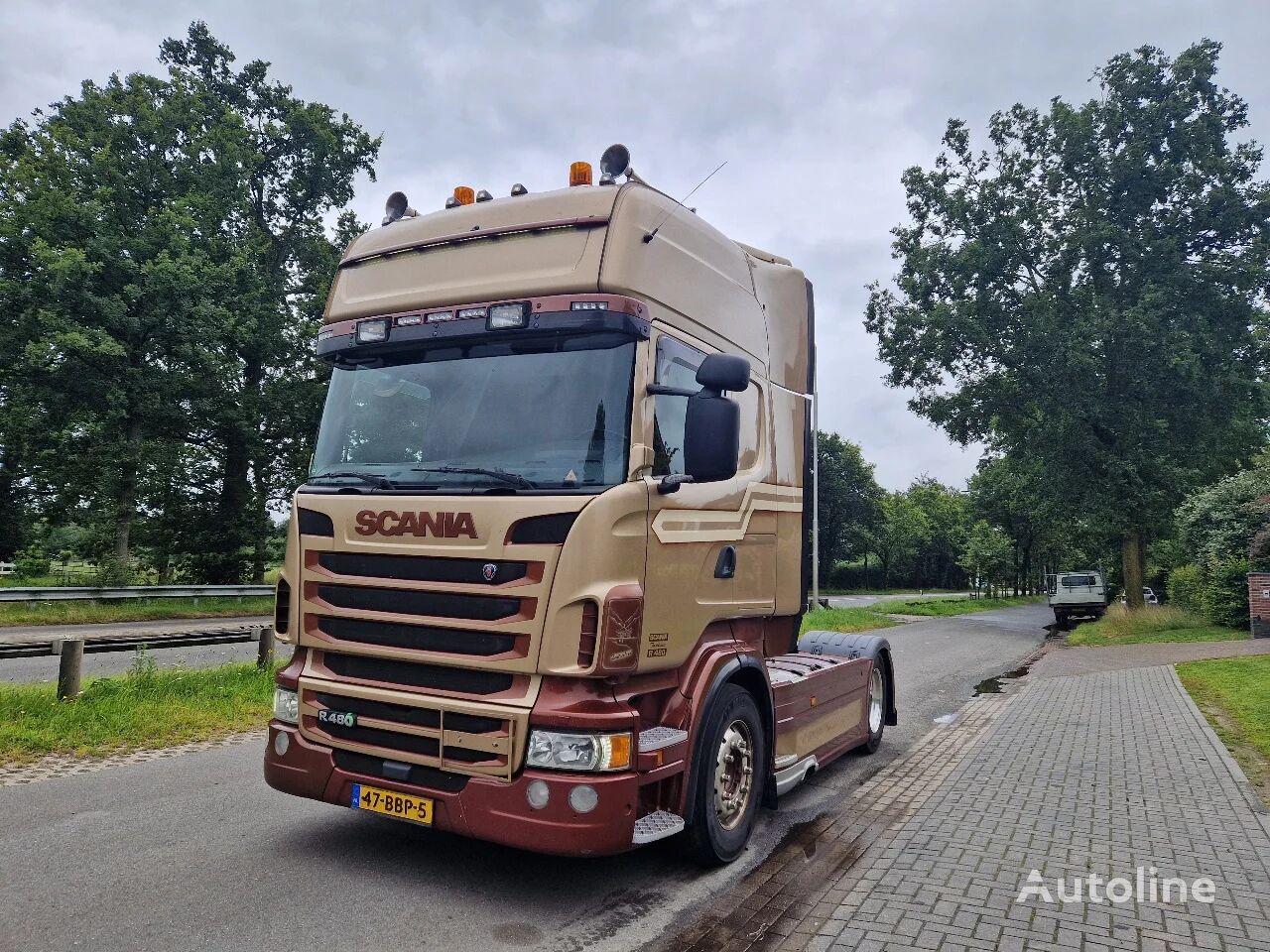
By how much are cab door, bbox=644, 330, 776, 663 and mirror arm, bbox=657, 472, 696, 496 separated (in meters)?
Result: 0.02

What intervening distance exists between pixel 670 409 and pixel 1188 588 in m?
24.7

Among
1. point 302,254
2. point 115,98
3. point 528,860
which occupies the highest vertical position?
point 115,98

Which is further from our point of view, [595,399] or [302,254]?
[302,254]

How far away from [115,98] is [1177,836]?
27.0 meters

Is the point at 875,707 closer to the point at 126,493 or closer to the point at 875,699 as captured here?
the point at 875,699

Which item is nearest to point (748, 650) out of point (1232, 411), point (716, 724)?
point (716, 724)

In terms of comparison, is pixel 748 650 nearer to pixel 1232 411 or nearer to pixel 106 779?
pixel 106 779

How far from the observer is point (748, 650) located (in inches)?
194

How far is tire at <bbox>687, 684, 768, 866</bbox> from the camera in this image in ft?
14.3

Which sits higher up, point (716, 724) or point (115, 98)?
point (115, 98)

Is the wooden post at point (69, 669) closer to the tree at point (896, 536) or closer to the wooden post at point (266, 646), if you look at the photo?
the wooden post at point (266, 646)

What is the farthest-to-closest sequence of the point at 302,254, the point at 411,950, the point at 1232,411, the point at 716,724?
1. the point at 302,254
2. the point at 1232,411
3. the point at 716,724
4. the point at 411,950

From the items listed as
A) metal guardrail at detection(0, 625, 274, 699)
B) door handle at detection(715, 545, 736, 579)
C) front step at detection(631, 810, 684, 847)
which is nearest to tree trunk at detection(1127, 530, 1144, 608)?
metal guardrail at detection(0, 625, 274, 699)

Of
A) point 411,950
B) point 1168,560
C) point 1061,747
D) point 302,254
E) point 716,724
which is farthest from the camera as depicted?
point 1168,560
